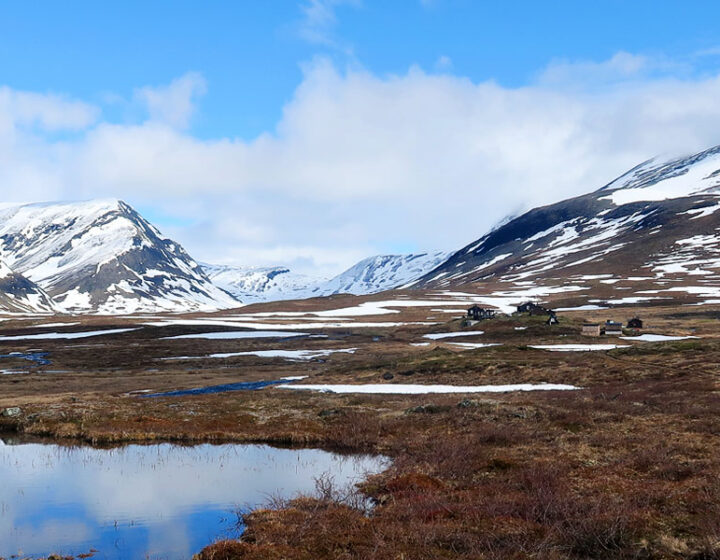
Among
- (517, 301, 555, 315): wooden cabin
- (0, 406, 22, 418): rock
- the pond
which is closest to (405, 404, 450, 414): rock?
the pond

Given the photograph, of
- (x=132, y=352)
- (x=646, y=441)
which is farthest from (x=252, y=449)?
(x=132, y=352)

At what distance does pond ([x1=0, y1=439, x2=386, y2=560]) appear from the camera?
20266 mm

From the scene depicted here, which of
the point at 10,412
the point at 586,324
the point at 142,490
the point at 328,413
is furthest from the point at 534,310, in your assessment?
the point at 142,490

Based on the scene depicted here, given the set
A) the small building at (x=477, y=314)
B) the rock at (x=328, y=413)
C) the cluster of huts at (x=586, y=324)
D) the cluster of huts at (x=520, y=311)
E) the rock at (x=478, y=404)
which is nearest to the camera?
the rock at (x=478, y=404)

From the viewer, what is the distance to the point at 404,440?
34312mm

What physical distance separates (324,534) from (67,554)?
8326 mm

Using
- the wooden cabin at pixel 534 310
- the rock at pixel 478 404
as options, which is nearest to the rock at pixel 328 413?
the rock at pixel 478 404

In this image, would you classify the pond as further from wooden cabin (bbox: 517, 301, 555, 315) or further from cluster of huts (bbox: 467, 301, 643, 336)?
wooden cabin (bbox: 517, 301, 555, 315)

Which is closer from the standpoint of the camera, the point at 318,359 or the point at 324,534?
the point at 324,534

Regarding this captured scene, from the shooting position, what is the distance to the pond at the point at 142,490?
20.3 metres

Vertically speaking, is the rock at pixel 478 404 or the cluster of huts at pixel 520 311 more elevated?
the cluster of huts at pixel 520 311

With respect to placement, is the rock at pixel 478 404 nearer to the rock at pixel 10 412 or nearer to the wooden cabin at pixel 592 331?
the rock at pixel 10 412

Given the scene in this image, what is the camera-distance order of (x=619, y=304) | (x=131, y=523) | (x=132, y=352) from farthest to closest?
(x=619, y=304)
(x=132, y=352)
(x=131, y=523)

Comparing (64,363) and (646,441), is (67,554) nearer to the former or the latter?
(646,441)
